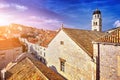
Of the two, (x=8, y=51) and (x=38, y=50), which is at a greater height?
(x=8, y=51)

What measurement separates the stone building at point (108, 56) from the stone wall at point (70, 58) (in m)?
1.13

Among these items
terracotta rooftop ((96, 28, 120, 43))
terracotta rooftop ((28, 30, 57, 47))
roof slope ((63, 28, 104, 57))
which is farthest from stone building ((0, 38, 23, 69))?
terracotta rooftop ((96, 28, 120, 43))

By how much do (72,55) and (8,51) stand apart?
22.1m

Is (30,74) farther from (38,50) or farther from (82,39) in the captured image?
(38,50)

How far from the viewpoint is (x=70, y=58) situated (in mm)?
20312

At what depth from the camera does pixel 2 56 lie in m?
34.8

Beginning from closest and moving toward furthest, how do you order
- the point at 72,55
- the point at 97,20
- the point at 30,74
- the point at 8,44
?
the point at 30,74
the point at 72,55
the point at 8,44
the point at 97,20

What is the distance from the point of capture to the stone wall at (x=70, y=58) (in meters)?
17.0

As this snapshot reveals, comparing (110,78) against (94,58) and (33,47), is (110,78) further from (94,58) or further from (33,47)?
(33,47)

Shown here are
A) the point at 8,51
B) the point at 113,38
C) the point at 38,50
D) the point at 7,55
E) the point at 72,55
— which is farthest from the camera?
the point at 38,50

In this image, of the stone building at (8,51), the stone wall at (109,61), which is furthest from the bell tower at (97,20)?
the stone wall at (109,61)

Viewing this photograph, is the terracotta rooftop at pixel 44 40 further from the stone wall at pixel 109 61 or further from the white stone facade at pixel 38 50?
the stone wall at pixel 109 61

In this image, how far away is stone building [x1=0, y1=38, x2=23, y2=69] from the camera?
34.9 meters

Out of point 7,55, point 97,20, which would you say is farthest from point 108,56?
point 97,20
